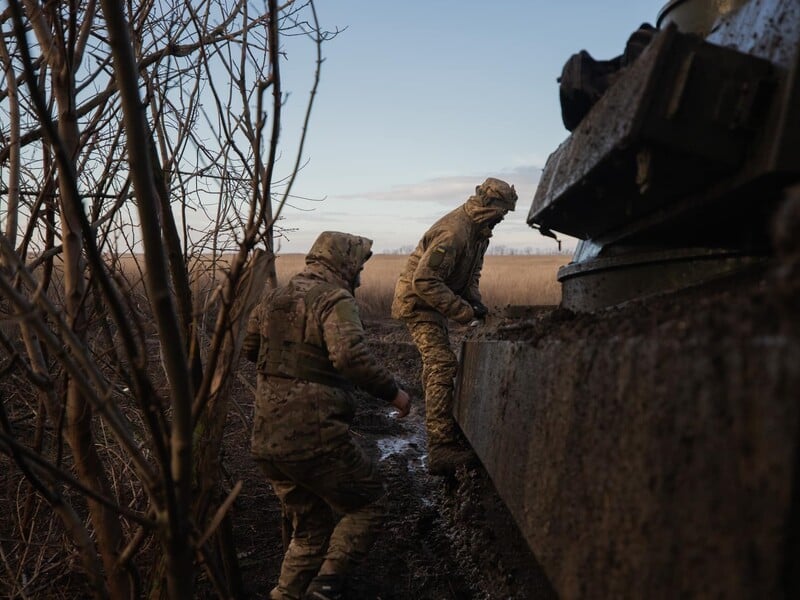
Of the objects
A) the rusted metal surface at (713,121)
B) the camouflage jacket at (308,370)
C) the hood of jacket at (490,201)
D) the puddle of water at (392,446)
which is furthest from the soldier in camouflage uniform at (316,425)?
the puddle of water at (392,446)

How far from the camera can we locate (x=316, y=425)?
3.82 metres

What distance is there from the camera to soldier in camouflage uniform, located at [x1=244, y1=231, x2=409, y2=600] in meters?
3.84

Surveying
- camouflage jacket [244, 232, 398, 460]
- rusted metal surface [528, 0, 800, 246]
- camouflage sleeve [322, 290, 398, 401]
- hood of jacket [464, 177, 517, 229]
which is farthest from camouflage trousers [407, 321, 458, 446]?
rusted metal surface [528, 0, 800, 246]

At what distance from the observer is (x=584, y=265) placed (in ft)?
10.3

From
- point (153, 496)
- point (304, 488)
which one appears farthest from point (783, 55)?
point (304, 488)

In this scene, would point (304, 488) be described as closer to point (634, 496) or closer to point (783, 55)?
point (634, 496)

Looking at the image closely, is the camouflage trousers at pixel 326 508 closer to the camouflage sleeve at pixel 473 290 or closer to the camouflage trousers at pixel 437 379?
the camouflage trousers at pixel 437 379

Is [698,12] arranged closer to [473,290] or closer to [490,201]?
[490,201]

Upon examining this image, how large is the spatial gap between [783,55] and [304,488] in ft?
10.2

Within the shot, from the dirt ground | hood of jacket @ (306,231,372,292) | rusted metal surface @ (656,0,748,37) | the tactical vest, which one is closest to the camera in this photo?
rusted metal surface @ (656,0,748,37)

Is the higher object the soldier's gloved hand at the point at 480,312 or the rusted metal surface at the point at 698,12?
the rusted metal surface at the point at 698,12

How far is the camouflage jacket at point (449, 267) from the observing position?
21.2 ft

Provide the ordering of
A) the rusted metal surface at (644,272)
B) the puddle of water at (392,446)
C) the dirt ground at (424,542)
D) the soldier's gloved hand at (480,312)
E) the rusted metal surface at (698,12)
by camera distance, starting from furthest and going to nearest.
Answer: the puddle of water at (392,446), the soldier's gloved hand at (480,312), the dirt ground at (424,542), the rusted metal surface at (698,12), the rusted metal surface at (644,272)

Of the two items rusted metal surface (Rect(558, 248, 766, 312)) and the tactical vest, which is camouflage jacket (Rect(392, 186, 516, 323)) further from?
rusted metal surface (Rect(558, 248, 766, 312))
